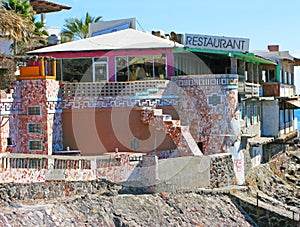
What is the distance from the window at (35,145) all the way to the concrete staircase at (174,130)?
16.2 feet

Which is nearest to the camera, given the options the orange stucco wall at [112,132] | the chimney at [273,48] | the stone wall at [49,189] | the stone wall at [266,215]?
the stone wall at [49,189]

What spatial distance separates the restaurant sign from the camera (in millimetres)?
27359

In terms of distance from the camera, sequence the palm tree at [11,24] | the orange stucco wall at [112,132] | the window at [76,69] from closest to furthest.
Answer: the palm tree at [11,24]
the orange stucco wall at [112,132]
the window at [76,69]

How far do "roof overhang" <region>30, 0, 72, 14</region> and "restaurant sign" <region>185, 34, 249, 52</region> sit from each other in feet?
72.0

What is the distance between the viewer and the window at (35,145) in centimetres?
2584

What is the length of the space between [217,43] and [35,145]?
10043mm

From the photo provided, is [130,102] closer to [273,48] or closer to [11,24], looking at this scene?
[11,24]

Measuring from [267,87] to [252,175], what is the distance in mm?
6415

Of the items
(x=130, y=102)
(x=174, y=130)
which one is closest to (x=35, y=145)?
(x=130, y=102)

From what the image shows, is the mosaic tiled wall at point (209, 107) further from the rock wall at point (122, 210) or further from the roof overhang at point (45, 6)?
the roof overhang at point (45, 6)

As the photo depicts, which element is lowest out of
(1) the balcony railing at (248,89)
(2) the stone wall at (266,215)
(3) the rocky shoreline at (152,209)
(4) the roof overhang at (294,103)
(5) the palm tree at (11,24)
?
(2) the stone wall at (266,215)

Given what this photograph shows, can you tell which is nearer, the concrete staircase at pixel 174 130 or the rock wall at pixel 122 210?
the rock wall at pixel 122 210

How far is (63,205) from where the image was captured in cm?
1844

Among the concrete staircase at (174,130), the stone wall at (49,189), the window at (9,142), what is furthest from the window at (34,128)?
the stone wall at (49,189)
